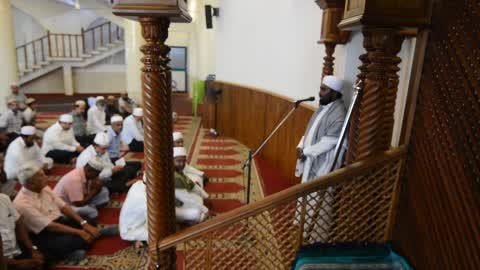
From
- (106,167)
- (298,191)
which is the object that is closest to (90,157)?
(106,167)

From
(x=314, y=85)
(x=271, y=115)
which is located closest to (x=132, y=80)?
(x=271, y=115)

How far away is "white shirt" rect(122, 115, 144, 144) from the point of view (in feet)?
18.8

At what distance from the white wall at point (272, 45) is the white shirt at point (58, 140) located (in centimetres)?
305

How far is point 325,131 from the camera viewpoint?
246 centimetres

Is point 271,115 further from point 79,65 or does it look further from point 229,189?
point 79,65

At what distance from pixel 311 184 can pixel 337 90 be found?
1.29 m

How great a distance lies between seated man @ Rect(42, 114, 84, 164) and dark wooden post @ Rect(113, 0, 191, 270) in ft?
13.6

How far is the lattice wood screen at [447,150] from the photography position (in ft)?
3.64

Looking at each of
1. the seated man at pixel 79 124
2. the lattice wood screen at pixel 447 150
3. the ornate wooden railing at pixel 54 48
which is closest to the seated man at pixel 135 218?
the lattice wood screen at pixel 447 150

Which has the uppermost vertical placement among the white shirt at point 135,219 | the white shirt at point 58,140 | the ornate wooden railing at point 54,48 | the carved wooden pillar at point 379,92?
the ornate wooden railing at point 54,48

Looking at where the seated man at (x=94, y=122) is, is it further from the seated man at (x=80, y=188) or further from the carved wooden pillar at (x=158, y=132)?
the carved wooden pillar at (x=158, y=132)

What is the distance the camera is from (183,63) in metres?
13.9

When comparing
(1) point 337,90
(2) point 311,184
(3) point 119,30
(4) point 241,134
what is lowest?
(4) point 241,134

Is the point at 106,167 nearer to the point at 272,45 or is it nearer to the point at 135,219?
the point at 135,219
